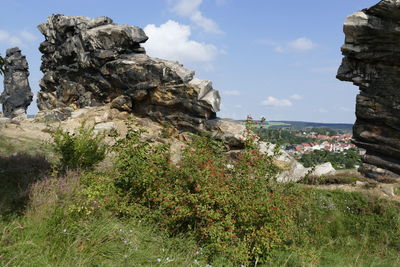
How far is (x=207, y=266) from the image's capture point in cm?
522

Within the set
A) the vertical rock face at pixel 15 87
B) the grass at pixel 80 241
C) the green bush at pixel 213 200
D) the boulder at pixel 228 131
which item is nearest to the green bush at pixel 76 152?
the green bush at pixel 213 200

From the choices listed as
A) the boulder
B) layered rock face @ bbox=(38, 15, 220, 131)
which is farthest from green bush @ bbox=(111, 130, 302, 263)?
layered rock face @ bbox=(38, 15, 220, 131)

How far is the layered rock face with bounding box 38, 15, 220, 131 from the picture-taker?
71.7ft

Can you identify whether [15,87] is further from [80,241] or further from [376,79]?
[80,241]

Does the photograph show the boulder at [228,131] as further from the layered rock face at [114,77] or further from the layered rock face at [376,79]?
the layered rock face at [376,79]

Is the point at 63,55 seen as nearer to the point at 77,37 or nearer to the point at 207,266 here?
the point at 77,37

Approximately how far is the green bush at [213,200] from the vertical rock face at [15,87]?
3553 centimetres

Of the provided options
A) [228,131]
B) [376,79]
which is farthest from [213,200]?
[228,131]

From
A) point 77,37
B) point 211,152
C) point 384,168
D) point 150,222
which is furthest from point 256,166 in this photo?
point 77,37

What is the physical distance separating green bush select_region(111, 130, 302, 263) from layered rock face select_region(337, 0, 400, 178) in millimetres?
10773

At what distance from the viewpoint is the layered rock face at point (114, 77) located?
861 inches

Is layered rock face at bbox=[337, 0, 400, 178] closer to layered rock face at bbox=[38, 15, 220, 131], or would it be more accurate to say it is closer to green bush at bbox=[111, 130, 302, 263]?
layered rock face at bbox=[38, 15, 220, 131]

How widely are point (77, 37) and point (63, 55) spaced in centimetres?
268

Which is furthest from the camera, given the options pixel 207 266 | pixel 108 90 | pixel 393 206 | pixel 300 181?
pixel 108 90
